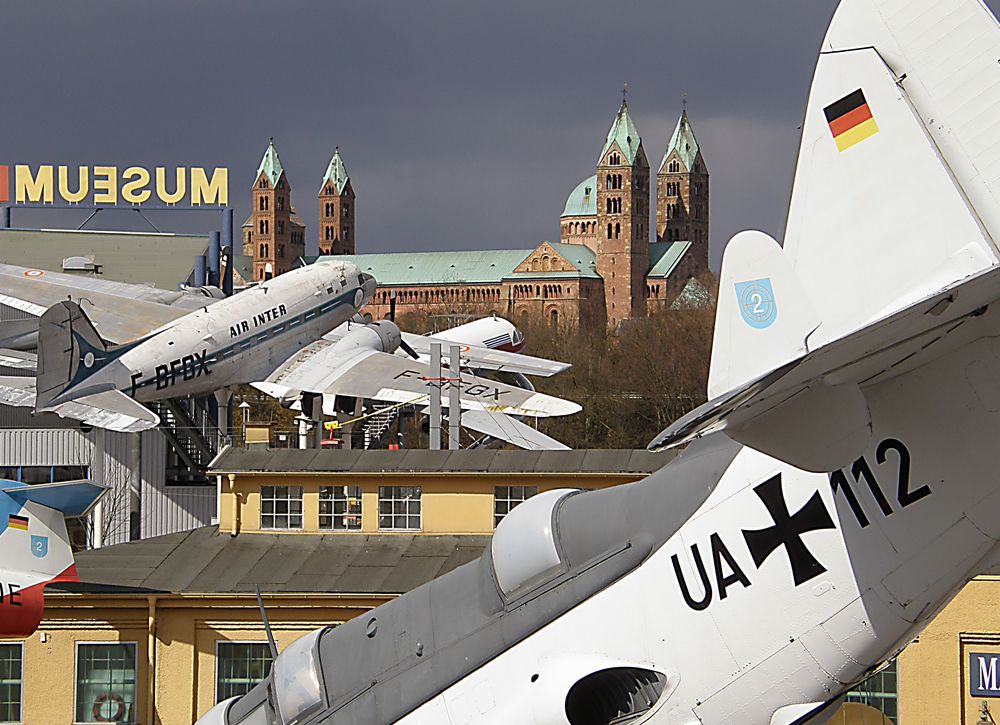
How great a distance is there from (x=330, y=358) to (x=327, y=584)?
2980 cm

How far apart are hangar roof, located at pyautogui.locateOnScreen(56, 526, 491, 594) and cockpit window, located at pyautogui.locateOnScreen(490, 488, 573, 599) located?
13018 millimetres

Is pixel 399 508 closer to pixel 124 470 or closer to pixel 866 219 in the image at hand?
pixel 866 219

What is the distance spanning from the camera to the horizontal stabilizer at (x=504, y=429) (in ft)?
170

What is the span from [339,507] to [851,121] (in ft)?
65.2

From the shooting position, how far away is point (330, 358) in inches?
2153

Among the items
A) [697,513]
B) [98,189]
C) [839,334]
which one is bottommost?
[697,513]

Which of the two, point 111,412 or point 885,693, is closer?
point 885,693

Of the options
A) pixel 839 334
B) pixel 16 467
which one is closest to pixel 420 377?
pixel 16 467

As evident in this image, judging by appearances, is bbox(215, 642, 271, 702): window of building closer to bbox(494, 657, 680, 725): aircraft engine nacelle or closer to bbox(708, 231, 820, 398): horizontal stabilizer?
bbox(494, 657, 680, 725): aircraft engine nacelle

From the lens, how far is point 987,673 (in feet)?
76.3

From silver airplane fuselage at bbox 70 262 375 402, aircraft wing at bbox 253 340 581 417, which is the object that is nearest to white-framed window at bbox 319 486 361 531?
silver airplane fuselage at bbox 70 262 375 402

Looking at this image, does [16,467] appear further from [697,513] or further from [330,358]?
[697,513]

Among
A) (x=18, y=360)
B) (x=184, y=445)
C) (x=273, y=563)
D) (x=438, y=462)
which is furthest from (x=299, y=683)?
(x=18, y=360)

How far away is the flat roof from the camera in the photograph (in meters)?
27.5
